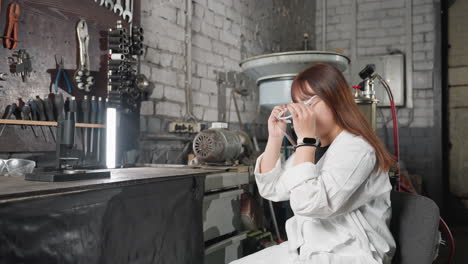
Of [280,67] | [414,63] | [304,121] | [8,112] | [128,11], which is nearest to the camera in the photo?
[304,121]

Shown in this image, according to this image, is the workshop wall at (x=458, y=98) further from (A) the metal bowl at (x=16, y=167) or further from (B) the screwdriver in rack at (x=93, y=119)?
(A) the metal bowl at (x=16, y=167)

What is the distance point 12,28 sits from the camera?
6.42ft

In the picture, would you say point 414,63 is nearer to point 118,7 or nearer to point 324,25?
point 324,25

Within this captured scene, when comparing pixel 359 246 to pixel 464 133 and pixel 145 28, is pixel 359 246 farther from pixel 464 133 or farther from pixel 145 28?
pixel 464 133

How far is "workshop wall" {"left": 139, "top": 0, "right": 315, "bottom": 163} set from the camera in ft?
9.61

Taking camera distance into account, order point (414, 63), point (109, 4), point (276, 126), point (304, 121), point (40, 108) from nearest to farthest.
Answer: point (304, 121) < point (276, 126) < point (40, 108) < point (109, 4) < point (414, 63)

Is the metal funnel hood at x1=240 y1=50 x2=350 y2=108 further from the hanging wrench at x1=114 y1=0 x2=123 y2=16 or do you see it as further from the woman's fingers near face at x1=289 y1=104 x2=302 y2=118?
the woman's fingers near face at x1=289 y1=104 x2=302 y2=118

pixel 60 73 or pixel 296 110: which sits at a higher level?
pixel 60 73

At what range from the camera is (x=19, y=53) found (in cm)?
199

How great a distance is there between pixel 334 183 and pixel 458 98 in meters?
5.30

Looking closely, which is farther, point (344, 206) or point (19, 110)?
point (19, 110)

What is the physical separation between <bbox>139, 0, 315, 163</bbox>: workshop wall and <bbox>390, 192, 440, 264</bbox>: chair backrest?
1951 mm

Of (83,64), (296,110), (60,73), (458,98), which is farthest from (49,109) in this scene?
(458,98)

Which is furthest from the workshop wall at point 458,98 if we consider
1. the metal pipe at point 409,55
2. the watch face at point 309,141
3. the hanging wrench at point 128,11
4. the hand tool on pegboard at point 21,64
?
the hand tool on pegboard at point 21,64
